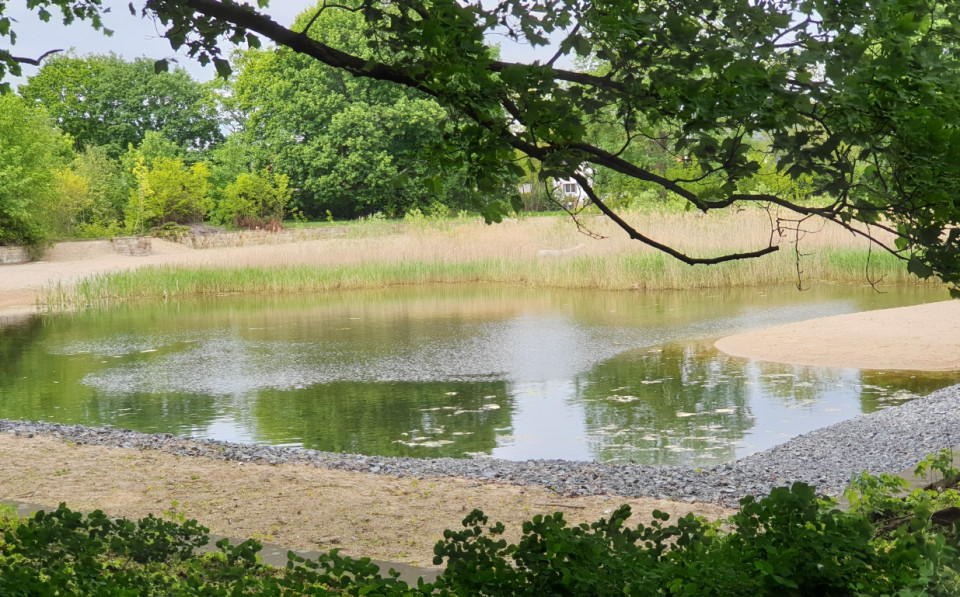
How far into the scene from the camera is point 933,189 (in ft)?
9.07

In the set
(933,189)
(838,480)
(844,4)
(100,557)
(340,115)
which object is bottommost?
(838,480)

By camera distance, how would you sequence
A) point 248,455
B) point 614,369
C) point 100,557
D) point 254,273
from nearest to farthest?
point 100,557 < point 248,455 < point 614,369 < point 254,273

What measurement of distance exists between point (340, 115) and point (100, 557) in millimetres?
42096

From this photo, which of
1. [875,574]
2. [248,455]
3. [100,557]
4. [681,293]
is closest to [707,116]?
[875,574]

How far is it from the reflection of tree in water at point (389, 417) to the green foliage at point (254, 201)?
103 ft

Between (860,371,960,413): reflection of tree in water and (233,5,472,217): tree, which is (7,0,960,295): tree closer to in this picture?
(860,371,960,413): reflection of tree in water

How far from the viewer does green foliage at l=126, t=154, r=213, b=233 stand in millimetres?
38406

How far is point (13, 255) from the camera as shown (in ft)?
101

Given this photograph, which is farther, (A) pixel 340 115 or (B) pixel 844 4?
(A) pixel 340 115

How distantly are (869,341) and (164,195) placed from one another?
1306 inches

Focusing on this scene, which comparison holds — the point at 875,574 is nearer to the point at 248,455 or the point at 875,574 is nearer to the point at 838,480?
the point at 838,480

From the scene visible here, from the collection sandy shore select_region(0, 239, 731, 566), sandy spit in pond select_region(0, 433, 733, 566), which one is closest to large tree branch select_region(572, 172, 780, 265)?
sandy shore select_region(0, 239, 731, 566)

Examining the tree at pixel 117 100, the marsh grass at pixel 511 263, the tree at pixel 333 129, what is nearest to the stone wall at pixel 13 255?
the marsh grass at pixel 511 263

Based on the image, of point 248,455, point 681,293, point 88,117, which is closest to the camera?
point 248,455
